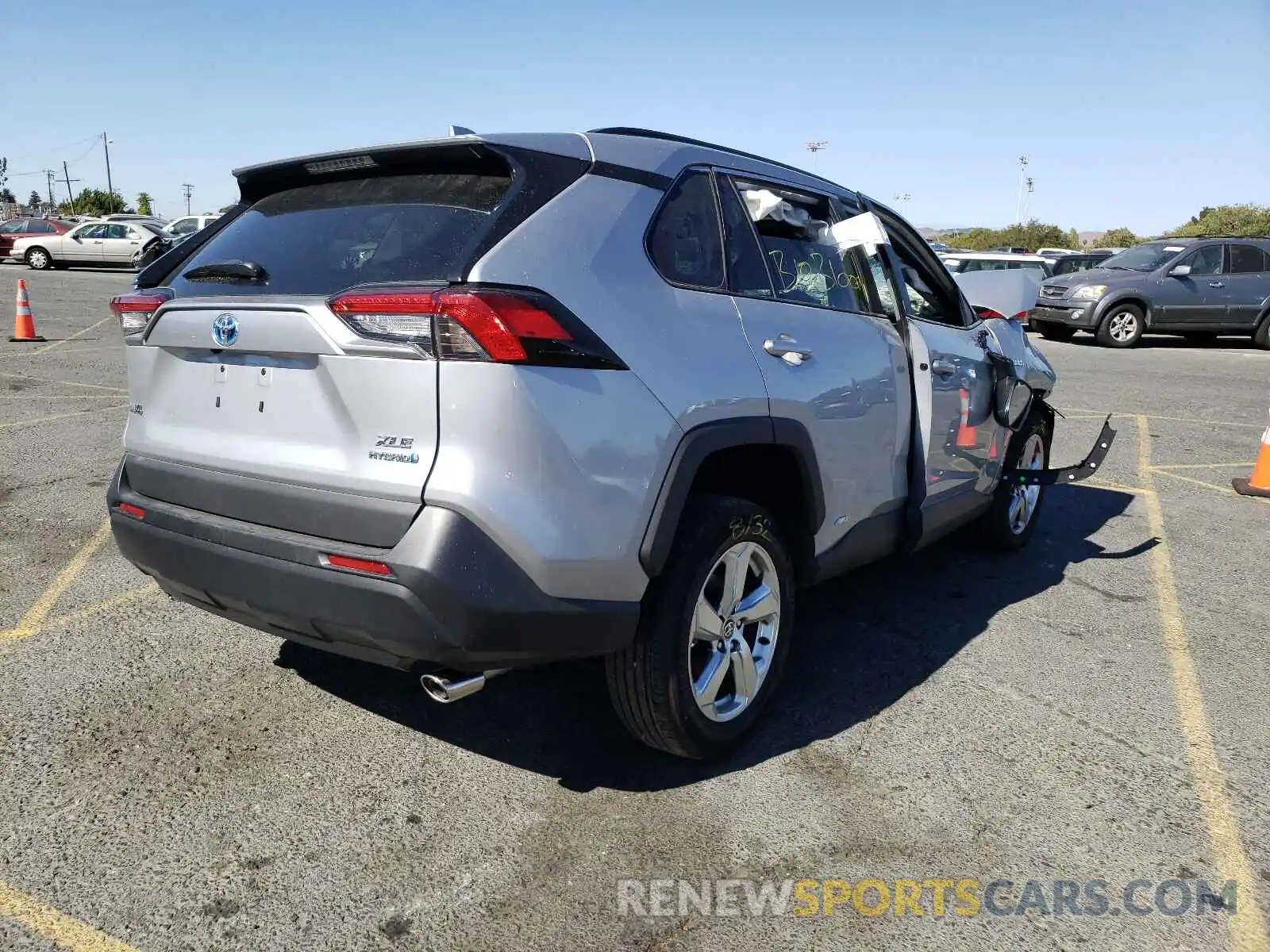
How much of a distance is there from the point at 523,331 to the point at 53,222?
108 ft

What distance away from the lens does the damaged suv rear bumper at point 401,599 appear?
2.39m

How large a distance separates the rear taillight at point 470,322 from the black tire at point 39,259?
105 ft

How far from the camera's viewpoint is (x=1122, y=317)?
1672 cm

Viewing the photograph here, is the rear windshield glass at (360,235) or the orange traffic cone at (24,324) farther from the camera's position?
the orange traffic cone at (24,324)

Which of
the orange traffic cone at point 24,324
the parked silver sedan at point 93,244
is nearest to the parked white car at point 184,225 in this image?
the parked silver sedan at point 93,244

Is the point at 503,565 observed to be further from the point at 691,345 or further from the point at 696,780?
the point at 696,780

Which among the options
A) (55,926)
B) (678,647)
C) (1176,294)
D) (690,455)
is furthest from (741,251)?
(1176,294)

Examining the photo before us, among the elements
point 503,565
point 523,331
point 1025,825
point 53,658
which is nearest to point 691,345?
point 523,331

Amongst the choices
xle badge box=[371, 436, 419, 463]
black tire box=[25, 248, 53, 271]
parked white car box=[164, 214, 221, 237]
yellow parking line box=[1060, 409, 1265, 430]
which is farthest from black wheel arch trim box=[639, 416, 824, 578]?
black tire box=[25, 248, 53, 271]

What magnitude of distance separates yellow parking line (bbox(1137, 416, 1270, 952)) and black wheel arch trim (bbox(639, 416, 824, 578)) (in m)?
1.71

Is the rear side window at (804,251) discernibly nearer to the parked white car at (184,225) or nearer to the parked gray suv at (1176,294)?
the parked gray suv at (1176,294)

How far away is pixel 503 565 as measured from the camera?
2422 millimetres

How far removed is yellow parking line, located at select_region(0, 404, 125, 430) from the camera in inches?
297

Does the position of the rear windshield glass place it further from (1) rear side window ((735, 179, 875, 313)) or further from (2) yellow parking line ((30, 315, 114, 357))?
(2) yellow parking line ((30, 315, 114, 357))
